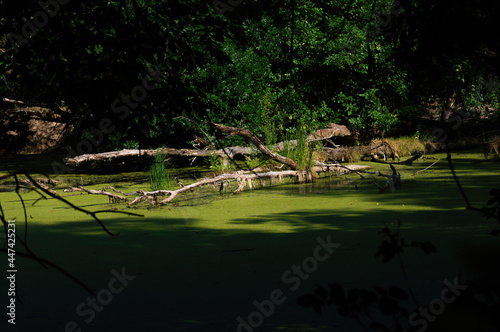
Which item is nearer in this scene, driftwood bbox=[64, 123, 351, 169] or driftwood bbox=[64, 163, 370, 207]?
driftwood bbox=[64, 163, 370, 207]

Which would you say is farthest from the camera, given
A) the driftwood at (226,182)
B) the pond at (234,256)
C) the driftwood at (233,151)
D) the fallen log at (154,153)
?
the fallen log at (154,153)

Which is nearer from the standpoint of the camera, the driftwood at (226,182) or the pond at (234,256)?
the pond at (234,256)

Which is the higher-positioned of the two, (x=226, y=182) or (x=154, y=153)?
(x=154, y=153)

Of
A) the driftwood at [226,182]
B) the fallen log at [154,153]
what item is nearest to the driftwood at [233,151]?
the fallen log at [154,153]

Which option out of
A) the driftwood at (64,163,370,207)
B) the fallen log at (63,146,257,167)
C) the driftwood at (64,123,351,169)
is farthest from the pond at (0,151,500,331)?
the fallen log at (63,146,257,167)

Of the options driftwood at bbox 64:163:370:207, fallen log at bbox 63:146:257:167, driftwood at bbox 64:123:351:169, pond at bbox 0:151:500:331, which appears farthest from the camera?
fallen log at bbox 63:146:257:167

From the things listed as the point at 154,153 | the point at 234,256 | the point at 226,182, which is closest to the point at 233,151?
the point at 154,153

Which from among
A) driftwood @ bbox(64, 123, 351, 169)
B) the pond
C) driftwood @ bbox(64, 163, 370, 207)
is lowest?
Answer: the pond

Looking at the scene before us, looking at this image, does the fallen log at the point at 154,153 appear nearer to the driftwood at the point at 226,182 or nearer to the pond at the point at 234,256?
the driftwood at the point at 226,182

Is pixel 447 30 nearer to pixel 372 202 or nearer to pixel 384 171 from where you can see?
pixel 372 202

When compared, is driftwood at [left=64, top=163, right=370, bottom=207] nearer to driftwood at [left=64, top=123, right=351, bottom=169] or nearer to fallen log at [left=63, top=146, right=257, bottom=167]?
driftwood at [left=64, top=123, right=351, bottom=169]

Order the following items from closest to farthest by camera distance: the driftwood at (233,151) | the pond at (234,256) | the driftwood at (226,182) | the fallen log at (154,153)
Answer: the pond at (234,256), the driftwood at (226,182), the driftwood at (233,151), the fallen log at (154,153)

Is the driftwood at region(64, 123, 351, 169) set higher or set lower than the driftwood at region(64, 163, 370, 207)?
higher

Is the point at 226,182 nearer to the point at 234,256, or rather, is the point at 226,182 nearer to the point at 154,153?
the point at 154,153
